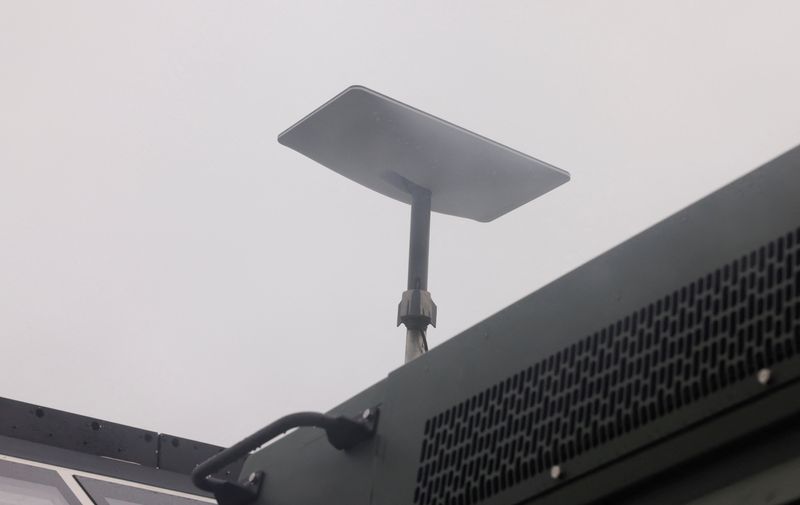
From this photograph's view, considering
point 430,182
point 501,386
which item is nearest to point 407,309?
point 430,182

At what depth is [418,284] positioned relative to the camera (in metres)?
3.00

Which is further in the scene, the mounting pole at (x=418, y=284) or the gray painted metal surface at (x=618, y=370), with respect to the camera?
the mounting pole at (x=418, y=284)

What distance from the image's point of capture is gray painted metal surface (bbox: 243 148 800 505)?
1013 mm

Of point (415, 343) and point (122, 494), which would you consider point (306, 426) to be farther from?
point (122, 494)

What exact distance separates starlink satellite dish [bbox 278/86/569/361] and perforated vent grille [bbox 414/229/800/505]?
1.40 meters

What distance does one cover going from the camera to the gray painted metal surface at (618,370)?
1013 millimetres

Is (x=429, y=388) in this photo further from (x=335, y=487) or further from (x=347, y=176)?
(x=347, y=176)

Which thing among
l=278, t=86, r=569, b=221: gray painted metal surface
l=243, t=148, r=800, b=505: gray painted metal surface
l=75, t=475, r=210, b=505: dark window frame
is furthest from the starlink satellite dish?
l=243, t=148, r=800, b=505: gray painted metal surface

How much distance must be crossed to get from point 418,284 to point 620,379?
1859 millimetres

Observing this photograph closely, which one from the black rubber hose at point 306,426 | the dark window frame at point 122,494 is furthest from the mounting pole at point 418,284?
the black rubber hose at point 306,426

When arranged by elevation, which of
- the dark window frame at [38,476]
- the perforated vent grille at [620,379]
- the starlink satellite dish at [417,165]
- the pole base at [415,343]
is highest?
the starlink satellite dish at [417,165]

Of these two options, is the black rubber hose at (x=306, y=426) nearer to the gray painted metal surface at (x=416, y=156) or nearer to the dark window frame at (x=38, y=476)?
the gray painted metal surface at (x=416, y=156)

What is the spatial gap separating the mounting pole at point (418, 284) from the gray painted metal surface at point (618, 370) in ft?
4.39

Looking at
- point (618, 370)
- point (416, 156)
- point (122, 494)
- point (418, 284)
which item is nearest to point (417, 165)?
point (416, 156)
